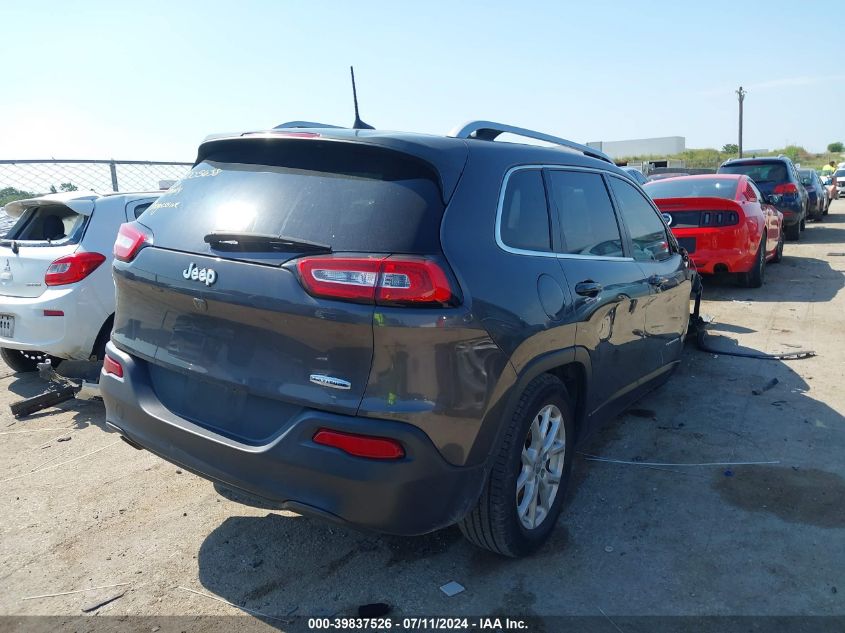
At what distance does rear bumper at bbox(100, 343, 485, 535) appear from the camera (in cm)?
249

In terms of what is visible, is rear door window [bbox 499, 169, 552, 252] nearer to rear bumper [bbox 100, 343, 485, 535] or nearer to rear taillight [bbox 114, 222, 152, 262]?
rear bumper [bbox 100, 343, 485, 535]

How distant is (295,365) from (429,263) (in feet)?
2.06

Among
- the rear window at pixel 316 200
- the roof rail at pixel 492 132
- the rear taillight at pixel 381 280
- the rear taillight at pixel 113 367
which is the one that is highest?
the roof rail at pixel 492 132

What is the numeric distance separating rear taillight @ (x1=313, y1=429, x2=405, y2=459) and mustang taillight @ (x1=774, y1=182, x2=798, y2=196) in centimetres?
1425

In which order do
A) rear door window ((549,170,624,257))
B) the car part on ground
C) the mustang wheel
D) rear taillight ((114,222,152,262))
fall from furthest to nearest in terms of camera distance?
the mustang wheel → the car part on ground → rear door window ((549,170,624,257)) → rear taillight ((114,222,152,262))

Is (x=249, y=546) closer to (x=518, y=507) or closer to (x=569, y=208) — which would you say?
(x=518, y=507)

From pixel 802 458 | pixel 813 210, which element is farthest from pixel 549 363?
pixel 813 210

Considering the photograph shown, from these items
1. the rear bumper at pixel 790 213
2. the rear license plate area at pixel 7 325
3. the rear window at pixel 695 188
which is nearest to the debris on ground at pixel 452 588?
the rear license plate area at pixel 7 325

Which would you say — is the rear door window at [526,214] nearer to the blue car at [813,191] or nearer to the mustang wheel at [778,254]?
the mustang wheel at [778,254]

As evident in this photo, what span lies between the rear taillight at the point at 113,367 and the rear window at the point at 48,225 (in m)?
2.64

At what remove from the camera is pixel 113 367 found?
10.5 feet

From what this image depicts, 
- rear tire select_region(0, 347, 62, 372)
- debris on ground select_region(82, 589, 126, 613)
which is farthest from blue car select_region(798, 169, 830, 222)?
debris on ground select_region(82, 589, 126, 613)

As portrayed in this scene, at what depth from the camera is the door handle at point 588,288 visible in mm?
3395

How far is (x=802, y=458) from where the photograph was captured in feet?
14.0
